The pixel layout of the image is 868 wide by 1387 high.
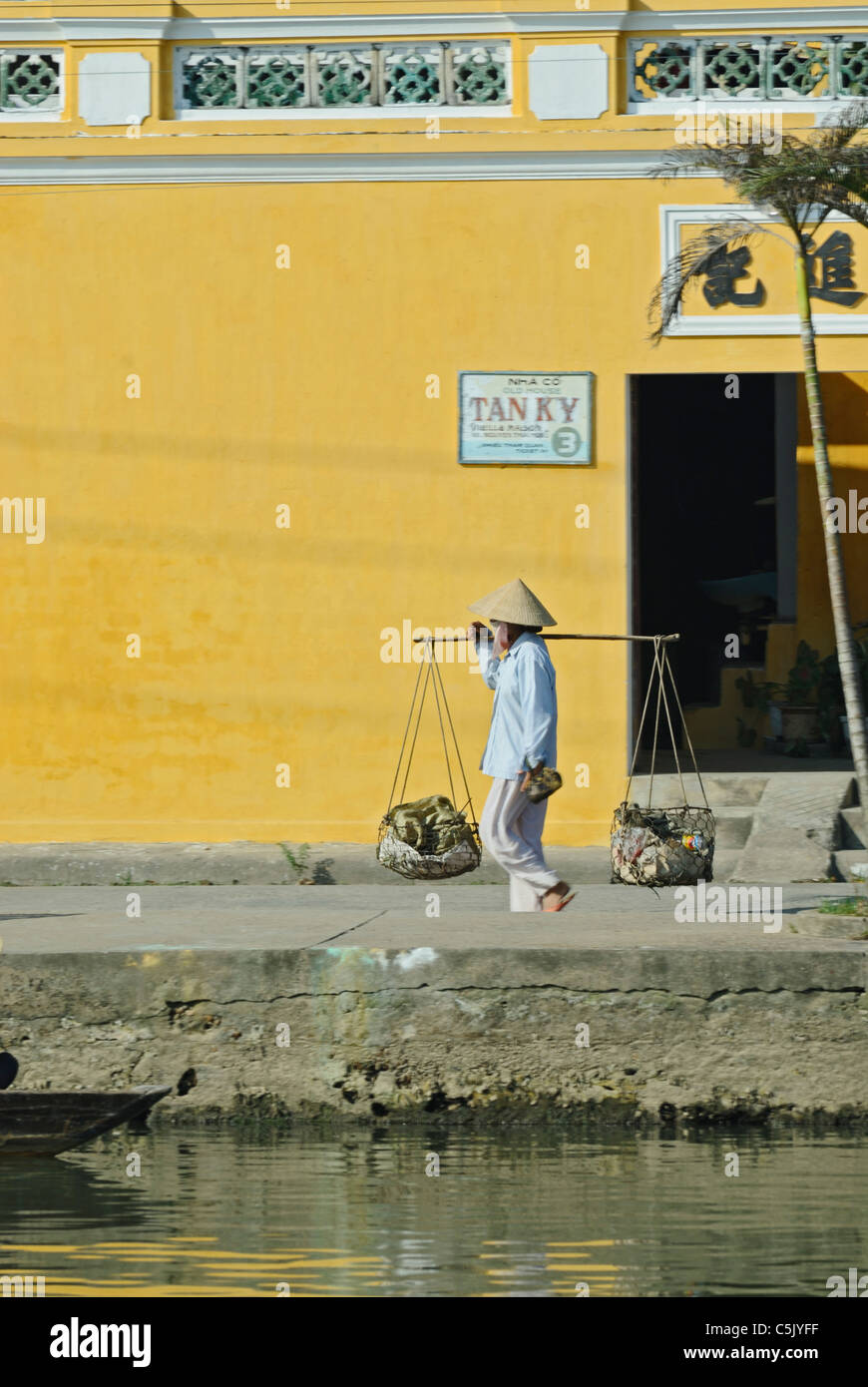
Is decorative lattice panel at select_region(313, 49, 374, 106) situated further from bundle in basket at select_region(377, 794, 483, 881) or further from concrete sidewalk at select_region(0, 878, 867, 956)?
concrete sidewalk at select_region(0, 878, 867, 956)

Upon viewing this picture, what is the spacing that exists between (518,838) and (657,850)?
82 centimetres

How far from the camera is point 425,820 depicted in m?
9.99

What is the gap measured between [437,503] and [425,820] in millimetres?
2368

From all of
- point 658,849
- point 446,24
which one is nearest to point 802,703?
point 658,849

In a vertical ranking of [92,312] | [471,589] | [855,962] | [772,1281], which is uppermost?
[92,312]

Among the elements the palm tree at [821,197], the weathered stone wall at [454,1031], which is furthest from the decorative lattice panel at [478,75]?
the weathered stone wall at [454,1031]

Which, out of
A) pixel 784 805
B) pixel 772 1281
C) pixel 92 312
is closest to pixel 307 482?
pixel 92 312

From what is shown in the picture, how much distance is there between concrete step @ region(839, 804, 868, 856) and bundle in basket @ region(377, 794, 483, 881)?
246cm

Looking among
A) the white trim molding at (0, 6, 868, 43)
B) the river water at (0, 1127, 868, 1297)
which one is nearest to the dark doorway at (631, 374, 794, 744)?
the white trim molding at (0, 6, 868, 43)

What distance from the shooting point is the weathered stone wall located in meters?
7.64

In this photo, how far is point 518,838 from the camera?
29.5 feet

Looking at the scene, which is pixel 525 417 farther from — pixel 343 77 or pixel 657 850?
pixel 657 850

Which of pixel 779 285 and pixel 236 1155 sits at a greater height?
pixel 779 285

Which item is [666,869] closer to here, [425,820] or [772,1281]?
[425,820]
